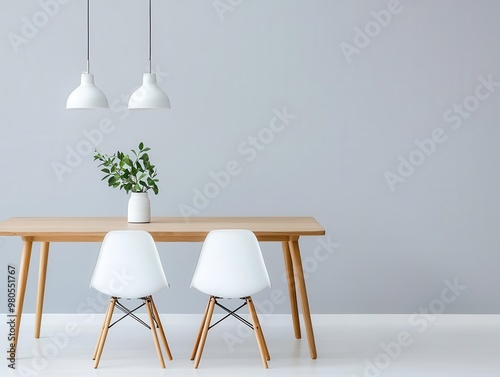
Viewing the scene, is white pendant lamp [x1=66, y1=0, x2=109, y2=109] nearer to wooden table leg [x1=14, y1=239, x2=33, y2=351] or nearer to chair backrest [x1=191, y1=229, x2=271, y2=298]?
wooden table leg [x1=14, y1=239, x2=33, y2=351]

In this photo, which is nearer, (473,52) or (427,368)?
(427,368)

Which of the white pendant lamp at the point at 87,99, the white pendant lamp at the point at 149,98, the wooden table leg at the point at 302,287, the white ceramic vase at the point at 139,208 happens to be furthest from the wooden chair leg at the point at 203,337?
the white pendant lamp at the point at 87,99

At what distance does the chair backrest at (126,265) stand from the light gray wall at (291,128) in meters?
1.22

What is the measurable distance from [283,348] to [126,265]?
1.18m

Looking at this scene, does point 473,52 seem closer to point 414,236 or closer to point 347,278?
point 414,236

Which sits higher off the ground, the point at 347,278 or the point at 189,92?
the point at 189,92

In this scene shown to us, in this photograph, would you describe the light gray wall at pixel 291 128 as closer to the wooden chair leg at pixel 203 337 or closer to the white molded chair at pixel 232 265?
the wooden chair leg at pixel 203 337

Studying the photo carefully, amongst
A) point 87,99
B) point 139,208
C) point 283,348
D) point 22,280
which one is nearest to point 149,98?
point 87,99

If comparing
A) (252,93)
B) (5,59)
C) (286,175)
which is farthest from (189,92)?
(5,59)

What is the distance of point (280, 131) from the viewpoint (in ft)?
17.3

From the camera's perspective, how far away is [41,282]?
15.9 feet

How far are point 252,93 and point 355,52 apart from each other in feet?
2.53

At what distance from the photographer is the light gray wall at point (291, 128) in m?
5.24

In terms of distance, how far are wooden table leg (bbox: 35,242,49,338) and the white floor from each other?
105 mm
